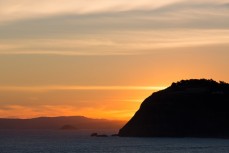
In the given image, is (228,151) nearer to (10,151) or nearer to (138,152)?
(138,152)

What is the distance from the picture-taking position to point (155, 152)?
179875 millimetres

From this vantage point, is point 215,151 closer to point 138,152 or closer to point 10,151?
point 138,152

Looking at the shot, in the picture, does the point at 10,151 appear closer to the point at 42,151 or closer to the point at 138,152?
the point at 42,151

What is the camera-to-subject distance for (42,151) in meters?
181

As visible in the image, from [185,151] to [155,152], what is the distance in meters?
7.42

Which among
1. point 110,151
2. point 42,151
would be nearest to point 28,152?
point 42,151

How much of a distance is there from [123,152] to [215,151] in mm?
22090

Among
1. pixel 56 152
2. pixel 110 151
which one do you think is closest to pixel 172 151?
pixel 110 151

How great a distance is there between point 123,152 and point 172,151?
1240 centimetres

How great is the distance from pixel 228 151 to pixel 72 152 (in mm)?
37184

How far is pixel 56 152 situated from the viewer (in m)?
178

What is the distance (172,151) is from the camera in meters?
183

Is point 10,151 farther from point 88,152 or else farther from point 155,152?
point 155,152

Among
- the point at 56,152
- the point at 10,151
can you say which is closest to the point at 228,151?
the point at 56,152
